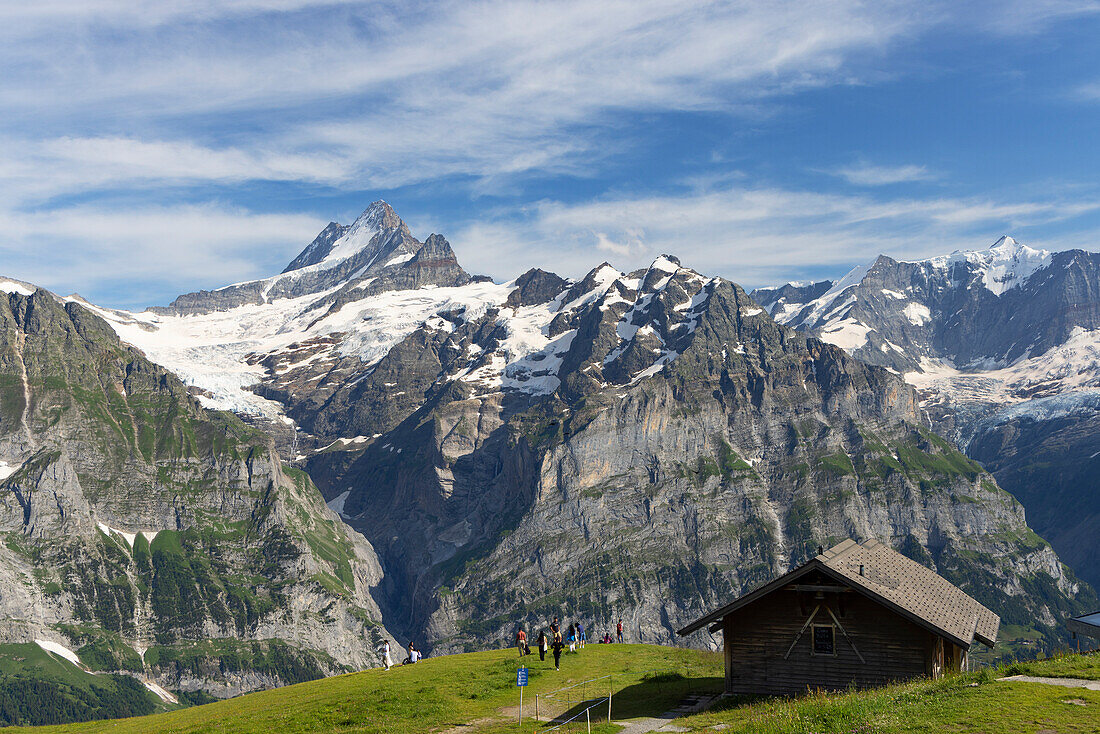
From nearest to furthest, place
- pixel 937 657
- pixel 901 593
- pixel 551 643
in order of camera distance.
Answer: pixel 937 657, pixel 901 593, pixel 551 643

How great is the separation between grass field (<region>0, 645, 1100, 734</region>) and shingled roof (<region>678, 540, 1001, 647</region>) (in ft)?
13.7

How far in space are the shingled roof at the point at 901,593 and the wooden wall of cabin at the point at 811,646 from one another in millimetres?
1142

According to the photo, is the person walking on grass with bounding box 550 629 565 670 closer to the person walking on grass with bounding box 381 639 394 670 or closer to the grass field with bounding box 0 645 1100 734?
the grass field with bounding box 0 645 1100 734

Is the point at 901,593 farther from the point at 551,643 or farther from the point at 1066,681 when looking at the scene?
the point at 551,643

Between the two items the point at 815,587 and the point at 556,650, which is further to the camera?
the point at 556,650

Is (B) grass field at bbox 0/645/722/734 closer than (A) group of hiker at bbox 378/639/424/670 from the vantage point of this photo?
Yes

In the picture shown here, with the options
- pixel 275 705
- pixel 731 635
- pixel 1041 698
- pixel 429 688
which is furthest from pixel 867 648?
pixel 275 705

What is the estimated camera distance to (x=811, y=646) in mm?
45906

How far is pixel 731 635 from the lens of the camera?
156 ft

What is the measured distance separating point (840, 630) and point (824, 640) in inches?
42.6

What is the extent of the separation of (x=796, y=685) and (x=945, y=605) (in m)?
9.45

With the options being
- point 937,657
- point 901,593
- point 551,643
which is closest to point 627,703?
point 901,593

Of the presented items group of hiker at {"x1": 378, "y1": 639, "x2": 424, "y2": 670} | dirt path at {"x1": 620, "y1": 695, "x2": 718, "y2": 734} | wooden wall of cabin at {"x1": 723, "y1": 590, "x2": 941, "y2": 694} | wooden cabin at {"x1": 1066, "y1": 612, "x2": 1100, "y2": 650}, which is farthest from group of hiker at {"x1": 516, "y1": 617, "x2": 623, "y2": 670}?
wooden cabin at {"x1": 1066, "y1": 612, "x2": 1100, "y2": 650}

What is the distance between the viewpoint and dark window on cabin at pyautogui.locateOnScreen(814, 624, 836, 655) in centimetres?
4559
